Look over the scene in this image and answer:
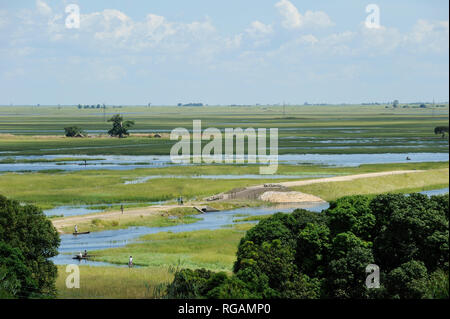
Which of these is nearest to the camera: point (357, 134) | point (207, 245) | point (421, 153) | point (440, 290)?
point (440, 290)

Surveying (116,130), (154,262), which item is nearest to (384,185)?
(154,262)

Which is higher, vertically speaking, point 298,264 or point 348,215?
point 348,215

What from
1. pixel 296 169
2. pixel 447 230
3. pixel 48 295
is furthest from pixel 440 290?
pixel 296 169

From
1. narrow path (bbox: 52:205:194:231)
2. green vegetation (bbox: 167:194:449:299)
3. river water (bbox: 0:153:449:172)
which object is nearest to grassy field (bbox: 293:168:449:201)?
river water (bbox: 0:153:449:172)

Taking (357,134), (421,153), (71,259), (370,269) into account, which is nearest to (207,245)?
(71,259)

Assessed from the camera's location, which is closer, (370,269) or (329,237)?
(370,269)

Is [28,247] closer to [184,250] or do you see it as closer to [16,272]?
[16,272]

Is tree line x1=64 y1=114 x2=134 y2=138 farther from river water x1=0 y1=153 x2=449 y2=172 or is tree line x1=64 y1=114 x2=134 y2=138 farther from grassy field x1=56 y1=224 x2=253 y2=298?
grassy field x1=56 y1=224 x2=253 y2=298
